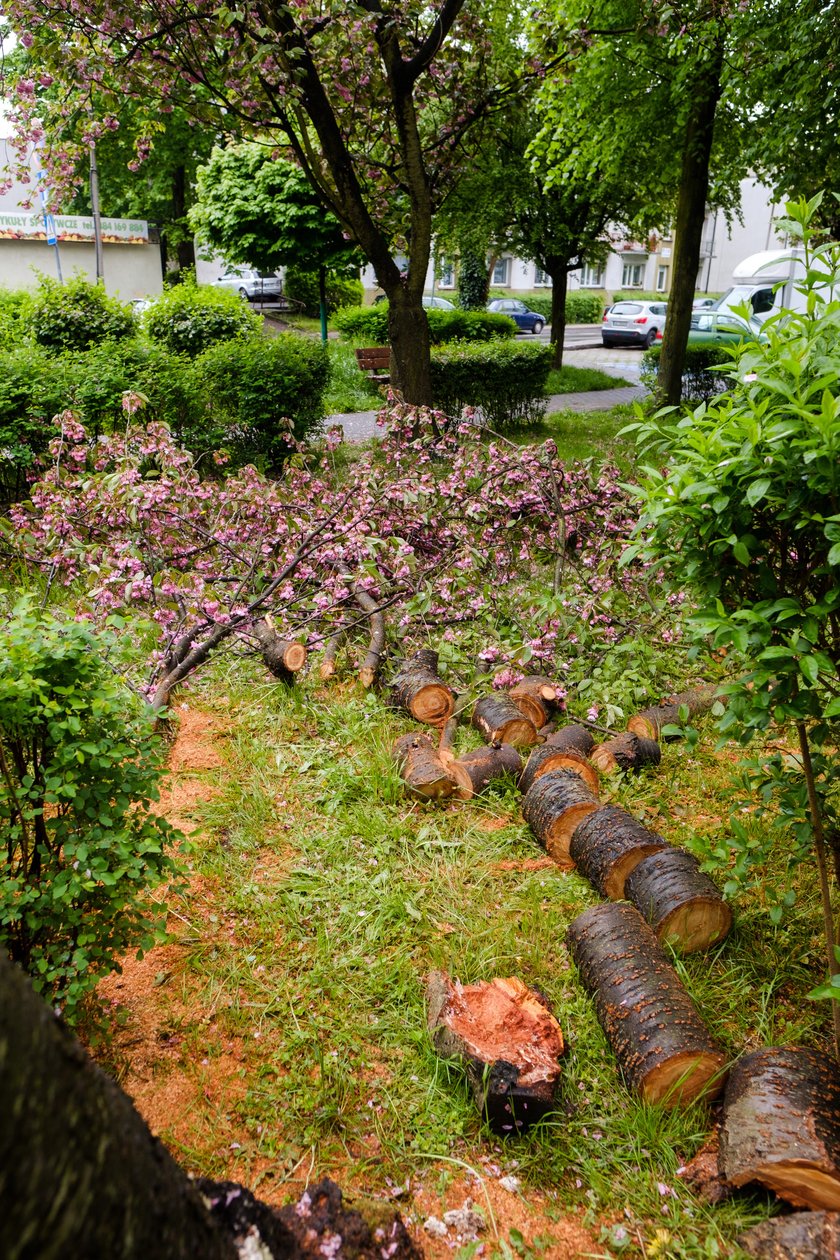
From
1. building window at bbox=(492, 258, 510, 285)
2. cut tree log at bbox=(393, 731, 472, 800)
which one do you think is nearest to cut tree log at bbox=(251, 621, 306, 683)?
cut tree log at bbox=(393, 731, 472, 800)

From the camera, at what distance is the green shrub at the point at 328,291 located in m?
23.9

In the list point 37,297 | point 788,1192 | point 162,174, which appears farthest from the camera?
point 162,174

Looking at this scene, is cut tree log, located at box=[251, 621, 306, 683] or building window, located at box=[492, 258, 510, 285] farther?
building window, located at box=[492, 258, 510, 285]

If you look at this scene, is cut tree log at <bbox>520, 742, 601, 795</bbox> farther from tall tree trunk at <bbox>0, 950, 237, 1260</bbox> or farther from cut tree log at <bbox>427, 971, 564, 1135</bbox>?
tall tree trunk at <bbox>0, 950, 237, 1260</bbox>

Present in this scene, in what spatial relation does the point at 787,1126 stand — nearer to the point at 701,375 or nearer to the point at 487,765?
the point at 487,765

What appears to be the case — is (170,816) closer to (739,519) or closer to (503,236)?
(739,519)

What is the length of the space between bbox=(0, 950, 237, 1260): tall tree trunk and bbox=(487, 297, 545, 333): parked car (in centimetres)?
3486

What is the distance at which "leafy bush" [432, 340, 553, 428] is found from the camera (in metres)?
11.9

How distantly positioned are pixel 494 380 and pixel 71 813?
10863mm

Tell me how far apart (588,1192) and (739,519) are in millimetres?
1819

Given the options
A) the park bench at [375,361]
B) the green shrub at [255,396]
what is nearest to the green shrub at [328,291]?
the park bench at [375,361]

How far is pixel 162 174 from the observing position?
86.3ft

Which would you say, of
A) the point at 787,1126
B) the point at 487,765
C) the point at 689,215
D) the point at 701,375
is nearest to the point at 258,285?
the point at 701,375

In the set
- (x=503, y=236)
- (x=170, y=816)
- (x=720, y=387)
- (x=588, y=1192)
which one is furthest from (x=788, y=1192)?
(x=503, y=236)
